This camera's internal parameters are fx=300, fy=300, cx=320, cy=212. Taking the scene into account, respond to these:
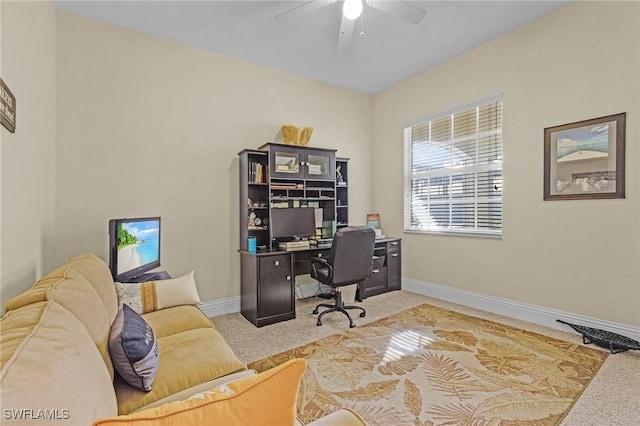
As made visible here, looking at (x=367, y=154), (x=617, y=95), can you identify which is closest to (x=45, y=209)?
(x=367, y=154)

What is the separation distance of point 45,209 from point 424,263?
4109mm

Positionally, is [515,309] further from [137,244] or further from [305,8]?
[137,244]

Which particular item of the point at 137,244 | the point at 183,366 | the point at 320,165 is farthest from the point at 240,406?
the point at 320,165

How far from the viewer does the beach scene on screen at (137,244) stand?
229cm

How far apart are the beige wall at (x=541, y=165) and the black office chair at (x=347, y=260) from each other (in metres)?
1.38

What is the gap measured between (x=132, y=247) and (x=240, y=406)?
2.26 metres

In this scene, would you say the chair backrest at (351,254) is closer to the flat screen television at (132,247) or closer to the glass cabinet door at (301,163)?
the glass cabinet door at (301,163)

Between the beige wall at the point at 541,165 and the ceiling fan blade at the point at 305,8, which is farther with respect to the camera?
the beige wall at the point at 541,165

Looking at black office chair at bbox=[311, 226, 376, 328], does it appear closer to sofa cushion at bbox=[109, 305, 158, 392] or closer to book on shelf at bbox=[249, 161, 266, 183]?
book on shelf at bbox=[249, 161, 266, 183]

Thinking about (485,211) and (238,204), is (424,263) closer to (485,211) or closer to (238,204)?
(485,211)

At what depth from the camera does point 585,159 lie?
2.77 meters

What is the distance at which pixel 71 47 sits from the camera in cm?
274

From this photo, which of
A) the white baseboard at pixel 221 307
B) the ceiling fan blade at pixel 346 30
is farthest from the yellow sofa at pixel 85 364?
the ceiling fan blade at pixel 346 30

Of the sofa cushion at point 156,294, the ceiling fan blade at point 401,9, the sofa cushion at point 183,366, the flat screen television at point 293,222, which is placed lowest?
the sofa cushion at point 183,366
